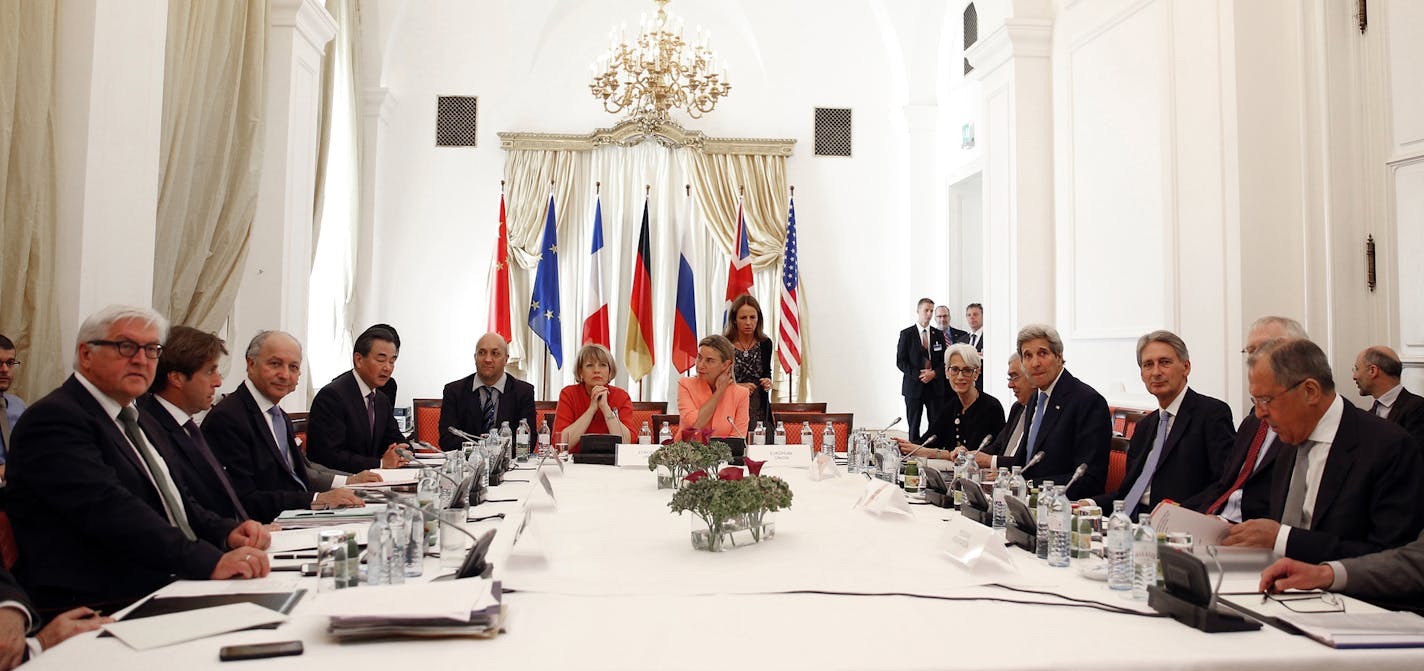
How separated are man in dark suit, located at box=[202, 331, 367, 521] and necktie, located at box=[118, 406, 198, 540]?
1.92 feet

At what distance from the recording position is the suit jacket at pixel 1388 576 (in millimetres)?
2029

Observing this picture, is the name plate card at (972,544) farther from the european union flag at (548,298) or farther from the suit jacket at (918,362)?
the european union flag at (548,298)

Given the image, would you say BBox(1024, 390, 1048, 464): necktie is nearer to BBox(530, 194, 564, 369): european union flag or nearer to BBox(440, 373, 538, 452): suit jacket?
BBox(440, 373, 538, 452): suit jacket

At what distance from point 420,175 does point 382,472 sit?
6.65 metres

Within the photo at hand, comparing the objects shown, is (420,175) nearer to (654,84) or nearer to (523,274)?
(523,274)

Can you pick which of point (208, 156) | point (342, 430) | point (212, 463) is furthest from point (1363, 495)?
point (208, 156)

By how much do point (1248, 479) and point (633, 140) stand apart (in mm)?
7983

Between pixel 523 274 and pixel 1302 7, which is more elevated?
pixel 1302 7

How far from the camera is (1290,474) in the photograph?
2.54 metres

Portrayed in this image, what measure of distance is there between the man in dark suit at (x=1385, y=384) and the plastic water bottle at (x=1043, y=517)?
262 cm

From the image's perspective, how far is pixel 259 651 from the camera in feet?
5.17

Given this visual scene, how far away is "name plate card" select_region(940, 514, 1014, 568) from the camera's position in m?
2.20

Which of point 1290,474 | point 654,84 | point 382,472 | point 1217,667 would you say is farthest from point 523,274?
point 1217,667

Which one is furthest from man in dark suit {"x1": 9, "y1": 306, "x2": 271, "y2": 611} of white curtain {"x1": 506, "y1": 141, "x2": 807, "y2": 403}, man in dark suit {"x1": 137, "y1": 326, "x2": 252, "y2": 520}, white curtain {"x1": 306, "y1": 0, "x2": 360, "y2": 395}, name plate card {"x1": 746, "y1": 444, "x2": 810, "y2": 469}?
white curtain {"x1": 506, "y1": 141, "x2": 807, "y2": 403}
